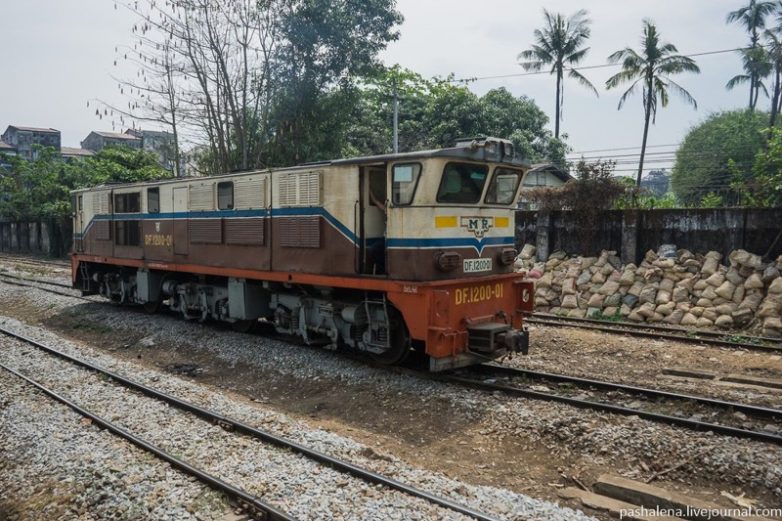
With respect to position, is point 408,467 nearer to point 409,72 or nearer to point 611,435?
point 611,435

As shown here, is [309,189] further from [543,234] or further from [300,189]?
[543,234]

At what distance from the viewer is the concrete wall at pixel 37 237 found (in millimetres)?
35781

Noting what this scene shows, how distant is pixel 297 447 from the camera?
6.13 meters

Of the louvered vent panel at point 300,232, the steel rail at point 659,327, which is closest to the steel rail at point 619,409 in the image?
the louvered vent panel at point 300,232

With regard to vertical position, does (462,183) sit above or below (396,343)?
above

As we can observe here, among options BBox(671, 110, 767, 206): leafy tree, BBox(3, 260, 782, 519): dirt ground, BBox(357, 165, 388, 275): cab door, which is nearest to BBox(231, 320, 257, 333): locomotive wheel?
BBox(3, 260, 782, 519): dirt ground

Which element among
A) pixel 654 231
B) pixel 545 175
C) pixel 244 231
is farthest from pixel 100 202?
pixel 545 175

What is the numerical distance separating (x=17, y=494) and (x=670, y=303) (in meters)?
12.3

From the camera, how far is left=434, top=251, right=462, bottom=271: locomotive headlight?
26.1ft

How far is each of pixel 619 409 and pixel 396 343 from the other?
3263 mm

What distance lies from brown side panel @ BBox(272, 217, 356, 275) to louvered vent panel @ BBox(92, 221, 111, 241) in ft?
24.0

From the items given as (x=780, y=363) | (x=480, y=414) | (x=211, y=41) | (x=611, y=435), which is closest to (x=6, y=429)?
(x=480, y=414)

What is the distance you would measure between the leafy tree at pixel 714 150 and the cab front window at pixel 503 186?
1202 inches

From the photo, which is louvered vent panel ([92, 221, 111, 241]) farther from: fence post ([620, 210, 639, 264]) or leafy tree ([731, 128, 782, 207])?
leafy tree ([731, 128, 782, 207])
